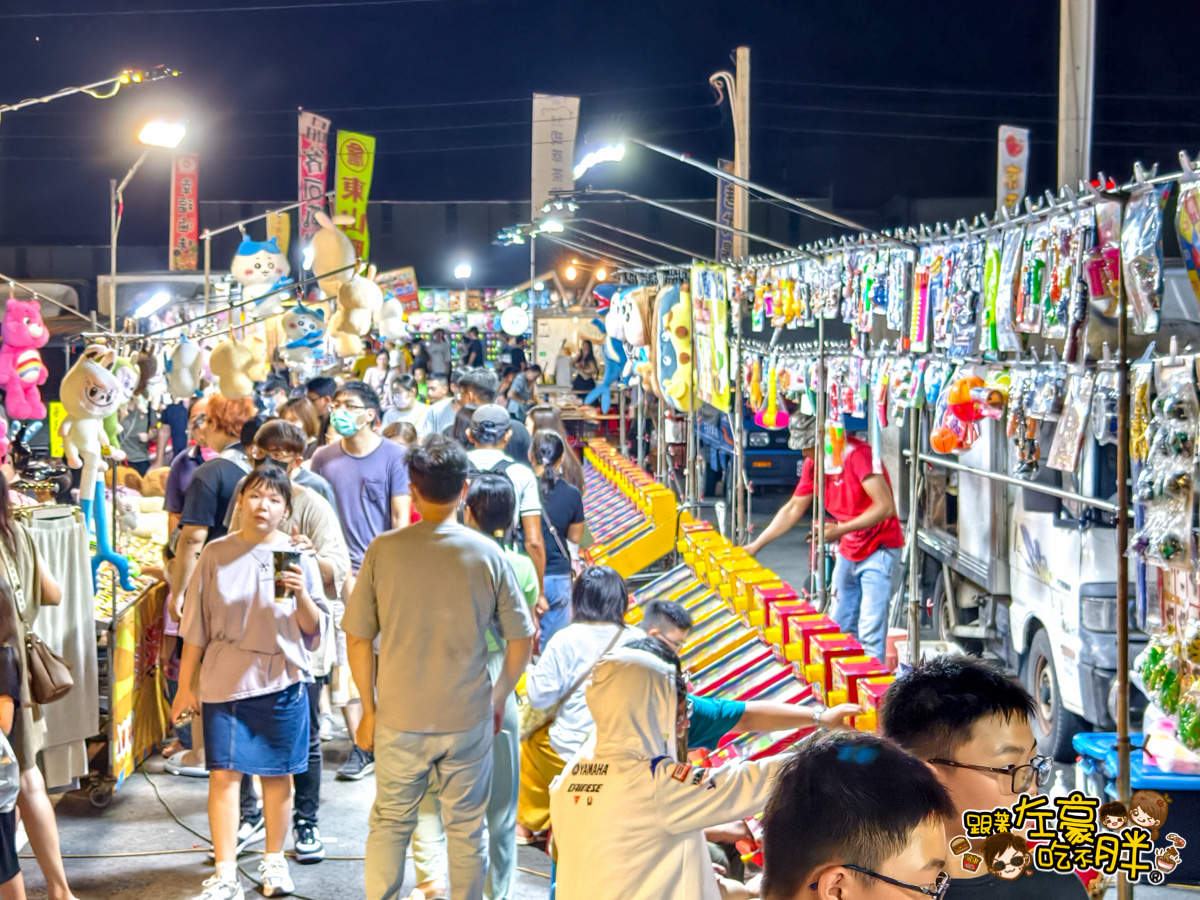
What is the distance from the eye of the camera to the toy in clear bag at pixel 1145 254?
3479 millimetres

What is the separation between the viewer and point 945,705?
2498 mm

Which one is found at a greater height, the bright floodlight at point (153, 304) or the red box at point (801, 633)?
the bright floodlight at point (153, 304)

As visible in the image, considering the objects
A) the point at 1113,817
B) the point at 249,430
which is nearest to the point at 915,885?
the point at 1113,817

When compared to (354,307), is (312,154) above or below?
above

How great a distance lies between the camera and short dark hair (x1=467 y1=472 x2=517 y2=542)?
576 cm

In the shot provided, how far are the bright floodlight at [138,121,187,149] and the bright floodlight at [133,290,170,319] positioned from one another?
14772 mm

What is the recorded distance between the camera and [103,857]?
5742 mm

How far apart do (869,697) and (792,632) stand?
54.7 inches

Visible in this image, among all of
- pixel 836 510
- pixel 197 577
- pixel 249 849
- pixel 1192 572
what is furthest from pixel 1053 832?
pixel 836 510

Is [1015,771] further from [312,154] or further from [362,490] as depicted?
[312,154]

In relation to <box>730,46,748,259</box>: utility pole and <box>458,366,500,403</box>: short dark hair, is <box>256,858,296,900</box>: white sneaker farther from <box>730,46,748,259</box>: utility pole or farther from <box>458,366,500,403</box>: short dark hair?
<box>730,46,748,259</box>: utility pole

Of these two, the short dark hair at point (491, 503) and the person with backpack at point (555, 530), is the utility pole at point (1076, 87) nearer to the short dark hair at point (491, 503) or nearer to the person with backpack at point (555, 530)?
the short dark hair at point (491, 503)

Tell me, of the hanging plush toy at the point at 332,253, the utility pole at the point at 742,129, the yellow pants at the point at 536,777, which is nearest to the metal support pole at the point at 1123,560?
the yellow pants at the point at 536,777

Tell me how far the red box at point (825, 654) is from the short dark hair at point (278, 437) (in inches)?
105
